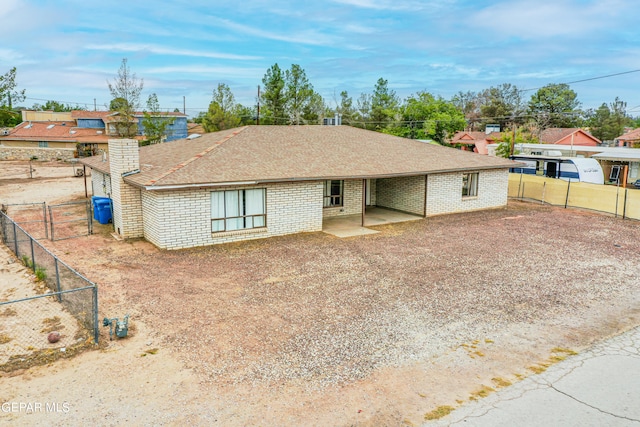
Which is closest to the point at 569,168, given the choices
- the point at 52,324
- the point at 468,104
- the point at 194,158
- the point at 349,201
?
the point at 349,201

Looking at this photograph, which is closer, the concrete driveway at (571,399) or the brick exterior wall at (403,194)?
the concrete driveway at (571,399)

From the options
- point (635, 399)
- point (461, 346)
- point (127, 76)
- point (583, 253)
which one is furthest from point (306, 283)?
point (127, 76)

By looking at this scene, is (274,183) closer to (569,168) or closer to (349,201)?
(349,201)

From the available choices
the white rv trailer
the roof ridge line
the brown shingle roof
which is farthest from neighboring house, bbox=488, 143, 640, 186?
the roof ridge line

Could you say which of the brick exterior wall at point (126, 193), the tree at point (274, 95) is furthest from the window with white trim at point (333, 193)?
the tree at point (274, 95)

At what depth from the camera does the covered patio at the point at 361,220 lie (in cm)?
1692

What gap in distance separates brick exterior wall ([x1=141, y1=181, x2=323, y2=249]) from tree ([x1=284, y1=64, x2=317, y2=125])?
40.2m

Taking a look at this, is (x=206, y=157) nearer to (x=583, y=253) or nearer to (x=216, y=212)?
(x=216, y=212)

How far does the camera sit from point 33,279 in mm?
11305

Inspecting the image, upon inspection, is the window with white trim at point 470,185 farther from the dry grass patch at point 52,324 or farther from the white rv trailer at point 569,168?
the dry grass patch at point 52,324

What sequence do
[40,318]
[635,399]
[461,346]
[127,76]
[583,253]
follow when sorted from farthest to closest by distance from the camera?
[127,76]
[583,253]
[40,318]
[461,346]
[635,399]

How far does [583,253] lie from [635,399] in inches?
346
